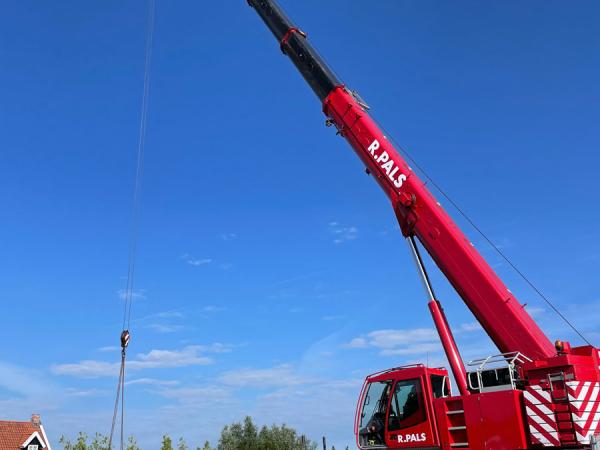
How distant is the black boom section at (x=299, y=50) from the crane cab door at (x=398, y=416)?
853 centimetres

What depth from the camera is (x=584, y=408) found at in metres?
9.95

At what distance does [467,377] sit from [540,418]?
1670mm

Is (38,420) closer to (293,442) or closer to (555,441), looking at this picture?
(293,442)

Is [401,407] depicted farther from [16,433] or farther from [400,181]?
[16,433]

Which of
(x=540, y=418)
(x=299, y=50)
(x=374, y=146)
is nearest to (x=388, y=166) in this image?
(x=374, y=146)

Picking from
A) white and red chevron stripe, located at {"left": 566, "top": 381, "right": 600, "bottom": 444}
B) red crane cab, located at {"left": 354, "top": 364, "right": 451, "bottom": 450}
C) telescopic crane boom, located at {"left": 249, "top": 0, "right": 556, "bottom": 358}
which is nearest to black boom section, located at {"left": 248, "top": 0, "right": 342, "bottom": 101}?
telescopic crane boom, located at {"left": 249, "top": 0, "right": 556, "bottom": 358}

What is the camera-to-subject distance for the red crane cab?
11758mm

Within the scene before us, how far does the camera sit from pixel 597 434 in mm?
10000

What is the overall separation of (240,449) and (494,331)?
51.2m

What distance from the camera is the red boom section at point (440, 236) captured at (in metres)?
11.5

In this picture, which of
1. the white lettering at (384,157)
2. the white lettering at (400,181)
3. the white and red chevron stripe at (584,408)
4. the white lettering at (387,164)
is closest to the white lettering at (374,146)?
the white lettering at (387,164)

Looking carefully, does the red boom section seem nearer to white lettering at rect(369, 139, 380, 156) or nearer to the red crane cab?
white lettering at rect(369, 139, 380, 156)

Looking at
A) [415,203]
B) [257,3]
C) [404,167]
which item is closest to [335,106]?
[404,167]

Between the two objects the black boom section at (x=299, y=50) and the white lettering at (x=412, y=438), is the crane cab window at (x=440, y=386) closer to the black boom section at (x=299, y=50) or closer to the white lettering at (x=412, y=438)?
the white lettering at (x=412, y=438)
